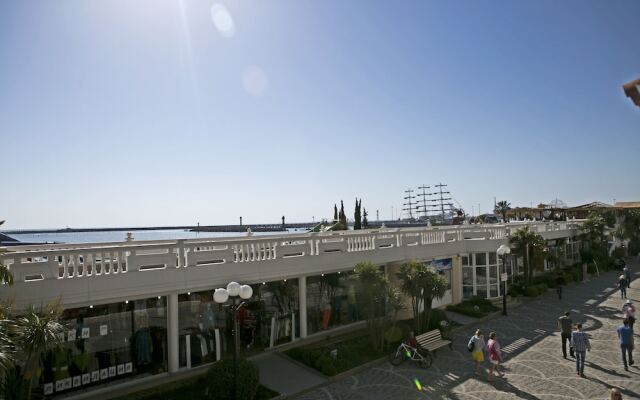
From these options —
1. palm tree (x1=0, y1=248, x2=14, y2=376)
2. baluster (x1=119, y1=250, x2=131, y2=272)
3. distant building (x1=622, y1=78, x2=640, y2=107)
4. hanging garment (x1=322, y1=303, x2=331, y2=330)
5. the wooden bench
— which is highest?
distant building (x1=622, y1=78, x2=640, y2=107)

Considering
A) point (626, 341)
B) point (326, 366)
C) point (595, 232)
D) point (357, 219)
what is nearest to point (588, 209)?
point (595, 232)

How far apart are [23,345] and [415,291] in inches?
538

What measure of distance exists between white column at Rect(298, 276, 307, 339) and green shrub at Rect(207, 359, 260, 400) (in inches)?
210

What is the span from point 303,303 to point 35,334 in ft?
33.2

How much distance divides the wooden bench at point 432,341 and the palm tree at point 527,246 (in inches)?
526

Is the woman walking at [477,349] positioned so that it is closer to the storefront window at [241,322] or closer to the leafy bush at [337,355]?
the leafy bush at [337,355]

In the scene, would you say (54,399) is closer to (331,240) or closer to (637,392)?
(331,240)

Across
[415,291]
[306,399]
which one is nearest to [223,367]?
[306,399]

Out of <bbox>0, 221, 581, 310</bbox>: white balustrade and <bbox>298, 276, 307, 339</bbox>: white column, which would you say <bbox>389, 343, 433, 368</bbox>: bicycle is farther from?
<bbox>0, 221, 581, 310</bbox>: white balustrade

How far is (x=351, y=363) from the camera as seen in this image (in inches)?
615

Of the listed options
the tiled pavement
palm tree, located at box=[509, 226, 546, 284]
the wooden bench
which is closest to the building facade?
the wooden bench

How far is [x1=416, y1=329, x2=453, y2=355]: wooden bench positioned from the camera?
1625cm

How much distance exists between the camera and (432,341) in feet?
55.4

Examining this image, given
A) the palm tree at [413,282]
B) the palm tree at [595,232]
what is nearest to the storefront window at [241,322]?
the palm tree at [413,282]
